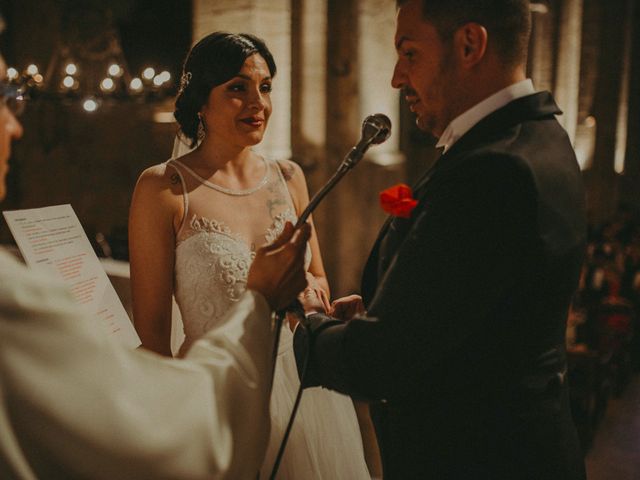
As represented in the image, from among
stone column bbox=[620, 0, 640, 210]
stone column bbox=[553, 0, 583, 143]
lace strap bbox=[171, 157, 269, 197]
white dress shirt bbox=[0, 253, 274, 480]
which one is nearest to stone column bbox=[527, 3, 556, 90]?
stone column bbox=[553, 0, 583, 143]

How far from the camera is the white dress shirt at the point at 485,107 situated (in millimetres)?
1376

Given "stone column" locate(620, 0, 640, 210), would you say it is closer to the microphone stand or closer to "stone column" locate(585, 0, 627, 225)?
"stone column" locate(585, 0, 627, 225)

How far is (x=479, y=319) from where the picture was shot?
1279mm

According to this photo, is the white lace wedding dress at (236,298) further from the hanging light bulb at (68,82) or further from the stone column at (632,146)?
the stone column at (632,146)

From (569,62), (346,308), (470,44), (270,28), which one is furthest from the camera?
(569,62)

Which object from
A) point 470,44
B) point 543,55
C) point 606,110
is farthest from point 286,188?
point 606,110

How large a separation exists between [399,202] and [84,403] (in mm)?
756

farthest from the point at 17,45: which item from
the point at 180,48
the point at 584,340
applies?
the point at 584,340

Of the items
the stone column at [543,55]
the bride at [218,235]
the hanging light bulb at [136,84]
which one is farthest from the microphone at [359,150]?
the stone column at [543,55]

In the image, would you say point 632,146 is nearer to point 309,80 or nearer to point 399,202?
point 309,80

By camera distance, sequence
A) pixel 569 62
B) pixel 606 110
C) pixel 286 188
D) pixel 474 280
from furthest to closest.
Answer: pixel 569 62 → pixel 606 110 → pixel 286 188 → pixel 474 280

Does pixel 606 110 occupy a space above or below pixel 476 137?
below

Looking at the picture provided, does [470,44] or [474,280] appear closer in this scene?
[474,280]

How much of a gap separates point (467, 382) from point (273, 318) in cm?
50
